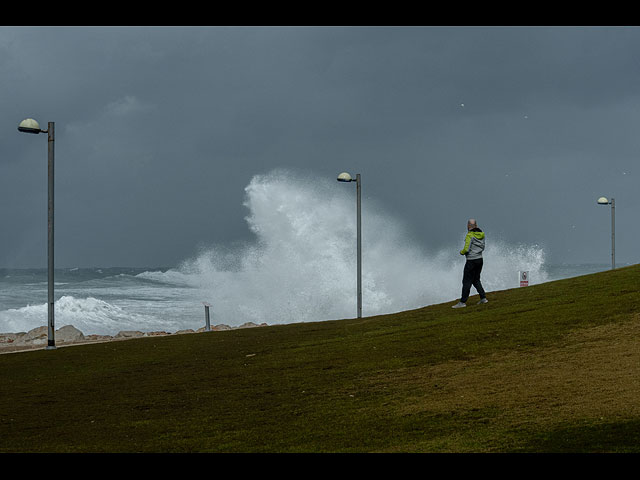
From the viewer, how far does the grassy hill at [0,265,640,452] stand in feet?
21.4

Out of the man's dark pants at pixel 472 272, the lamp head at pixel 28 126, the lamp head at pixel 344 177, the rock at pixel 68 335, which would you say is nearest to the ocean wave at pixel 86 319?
the rock at pixel 68 335

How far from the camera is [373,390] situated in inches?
356

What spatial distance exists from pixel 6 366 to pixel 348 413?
9260 mm

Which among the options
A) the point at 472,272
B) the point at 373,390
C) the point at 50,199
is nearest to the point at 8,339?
the point at 50,199

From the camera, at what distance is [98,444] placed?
709cm

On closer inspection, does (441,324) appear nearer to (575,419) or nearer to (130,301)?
(575,419)

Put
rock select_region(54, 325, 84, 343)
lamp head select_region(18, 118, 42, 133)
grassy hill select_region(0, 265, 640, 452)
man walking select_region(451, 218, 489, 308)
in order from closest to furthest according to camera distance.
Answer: grassy hill select_region(0, 265, 640, 452) → man walking select_region(451, 218, 489, 308) → lamp head select_region(18, 118, 42, 133) → rock select_region(54, 325, 84, 343)

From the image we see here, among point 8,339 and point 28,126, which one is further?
point 8,339

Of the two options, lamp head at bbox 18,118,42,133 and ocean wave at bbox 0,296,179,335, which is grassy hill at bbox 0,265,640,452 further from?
ocean wave at bbox 0,296,179,335

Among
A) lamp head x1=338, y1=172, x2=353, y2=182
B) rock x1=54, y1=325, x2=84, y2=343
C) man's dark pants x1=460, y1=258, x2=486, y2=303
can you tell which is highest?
lamp head x1=338, y1=172, x2=353, y2=182

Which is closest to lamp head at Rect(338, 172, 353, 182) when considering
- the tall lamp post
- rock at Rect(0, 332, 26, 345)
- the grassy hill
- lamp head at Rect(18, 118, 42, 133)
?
the grassy hill

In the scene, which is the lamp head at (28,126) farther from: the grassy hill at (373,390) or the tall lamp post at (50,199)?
the grassy hill at (373,390)

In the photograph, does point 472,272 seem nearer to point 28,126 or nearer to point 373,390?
point 373,390
